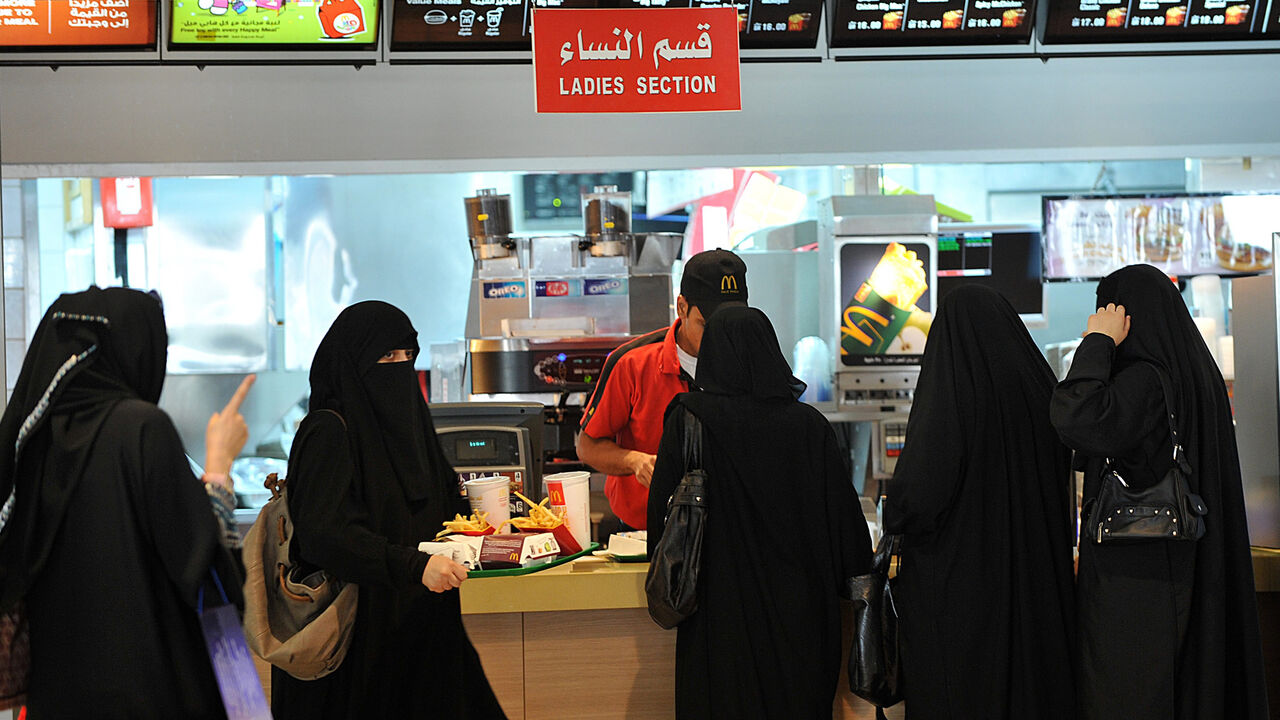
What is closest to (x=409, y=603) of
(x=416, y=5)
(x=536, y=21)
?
(x=536, y=21)

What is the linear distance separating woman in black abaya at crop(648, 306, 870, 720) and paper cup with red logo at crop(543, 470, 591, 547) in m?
0.46

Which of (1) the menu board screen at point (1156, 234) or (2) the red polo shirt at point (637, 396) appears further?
(1) the menu board screen at point (1156, 234)

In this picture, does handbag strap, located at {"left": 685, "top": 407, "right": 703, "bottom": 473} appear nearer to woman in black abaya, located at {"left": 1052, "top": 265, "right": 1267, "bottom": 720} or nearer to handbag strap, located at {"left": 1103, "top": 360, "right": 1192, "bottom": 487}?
woman in black abaya, located at {"left": 1052, "top": 265, "right": 1267, "bottom": 720}

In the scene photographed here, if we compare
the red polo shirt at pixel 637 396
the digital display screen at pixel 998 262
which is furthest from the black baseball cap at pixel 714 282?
the digital display screen at pixel 998 262

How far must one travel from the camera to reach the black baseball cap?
346 cm

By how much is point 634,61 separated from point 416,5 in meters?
1.14

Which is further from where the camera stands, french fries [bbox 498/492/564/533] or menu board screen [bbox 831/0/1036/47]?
menu board screen [bbox 831/0/1036/47]

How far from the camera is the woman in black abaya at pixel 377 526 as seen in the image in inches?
91.0

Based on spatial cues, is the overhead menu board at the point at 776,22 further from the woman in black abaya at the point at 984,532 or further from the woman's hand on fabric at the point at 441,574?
the woman's hand on fabric at the point at 441,574

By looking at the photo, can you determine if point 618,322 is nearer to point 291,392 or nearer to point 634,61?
point 634,61

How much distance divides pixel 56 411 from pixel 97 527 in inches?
8.3

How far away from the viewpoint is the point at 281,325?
6285 millimetres

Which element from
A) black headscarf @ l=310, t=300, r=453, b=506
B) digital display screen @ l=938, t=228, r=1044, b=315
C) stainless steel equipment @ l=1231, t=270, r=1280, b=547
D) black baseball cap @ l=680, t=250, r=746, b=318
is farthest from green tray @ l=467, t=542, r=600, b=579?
digital display screen @ l=938, t=228, r=1044, b=315

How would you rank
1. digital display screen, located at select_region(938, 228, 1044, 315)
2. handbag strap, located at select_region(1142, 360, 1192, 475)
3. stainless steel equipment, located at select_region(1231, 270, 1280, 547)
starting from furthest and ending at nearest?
digital display screen, located at select_region(938, 228, 1044, 315), stainless steel equipment, located at select_region(1231, 270, 1280, 547), handbag strap, located at select_region(1142, 360, 1192, 475)
